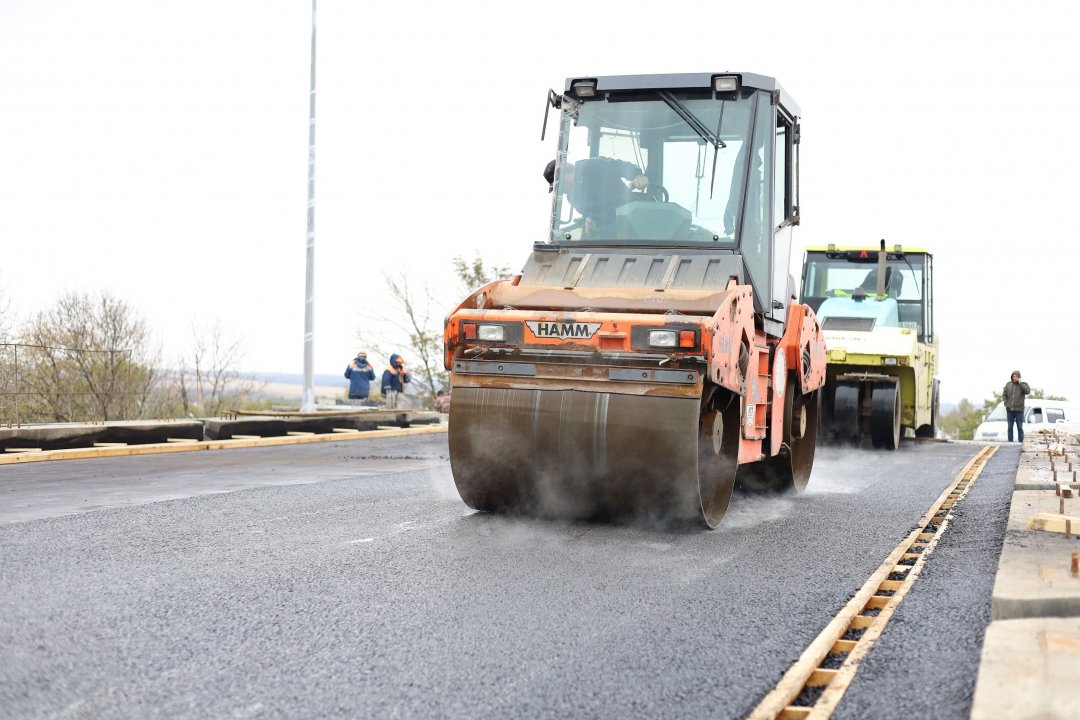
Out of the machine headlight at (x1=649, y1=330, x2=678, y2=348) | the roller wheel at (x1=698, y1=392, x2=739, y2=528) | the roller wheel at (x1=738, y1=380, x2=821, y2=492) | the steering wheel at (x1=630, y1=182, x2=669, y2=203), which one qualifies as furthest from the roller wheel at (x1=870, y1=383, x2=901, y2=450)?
the machine headlight at (x1=649, y1=330, x2=678, y2=348)

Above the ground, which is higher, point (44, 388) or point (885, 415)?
point (44, 388)

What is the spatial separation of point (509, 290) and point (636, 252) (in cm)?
95

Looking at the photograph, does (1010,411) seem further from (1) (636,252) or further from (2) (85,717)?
(2) (85,717)

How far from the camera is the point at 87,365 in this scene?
70.5 feet

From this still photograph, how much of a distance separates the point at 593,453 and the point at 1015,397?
1793cm

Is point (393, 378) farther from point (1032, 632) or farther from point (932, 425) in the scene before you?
point (1032, 632)

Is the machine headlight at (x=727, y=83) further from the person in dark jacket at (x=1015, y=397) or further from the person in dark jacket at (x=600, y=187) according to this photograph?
the person in dark jacket at (x=1015, y=397)

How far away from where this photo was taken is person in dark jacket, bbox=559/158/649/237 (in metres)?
7.96

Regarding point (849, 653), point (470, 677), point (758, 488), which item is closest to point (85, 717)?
point (470, 677)

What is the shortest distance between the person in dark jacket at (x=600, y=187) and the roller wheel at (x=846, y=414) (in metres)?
9.12

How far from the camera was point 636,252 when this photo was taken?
25.2ft

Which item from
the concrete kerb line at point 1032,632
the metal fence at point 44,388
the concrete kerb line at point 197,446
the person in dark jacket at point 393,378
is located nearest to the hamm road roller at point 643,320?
the concrete kerb line at point 1032,632

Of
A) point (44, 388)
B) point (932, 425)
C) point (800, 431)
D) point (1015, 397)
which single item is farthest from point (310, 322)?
point (1015, 397)

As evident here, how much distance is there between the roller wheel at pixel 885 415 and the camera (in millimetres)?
15953
